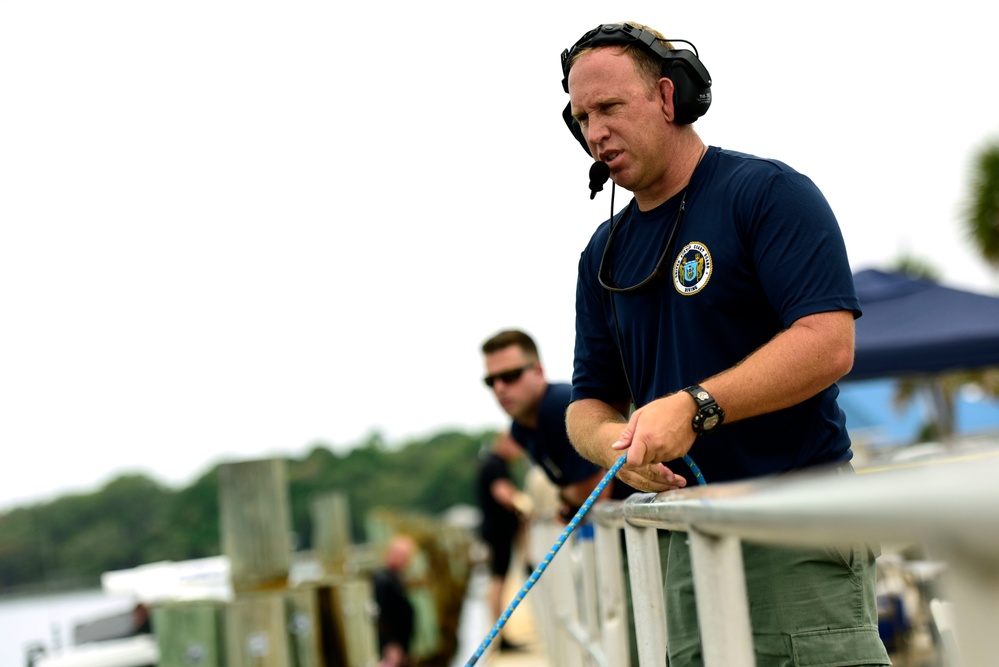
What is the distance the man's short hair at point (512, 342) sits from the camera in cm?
516

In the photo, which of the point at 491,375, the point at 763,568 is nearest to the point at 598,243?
the point at 763,568

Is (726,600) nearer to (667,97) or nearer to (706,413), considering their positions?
(706,413)

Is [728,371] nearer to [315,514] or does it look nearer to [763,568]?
[763,568]

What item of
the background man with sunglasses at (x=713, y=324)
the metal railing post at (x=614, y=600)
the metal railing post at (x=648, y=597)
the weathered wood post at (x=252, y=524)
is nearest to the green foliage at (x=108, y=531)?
the weathered wood post at (x=252, y=524)

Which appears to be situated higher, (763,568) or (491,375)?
(491,375)

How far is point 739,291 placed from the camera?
2.31m

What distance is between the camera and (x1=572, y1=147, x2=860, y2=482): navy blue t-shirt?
2.19 meters

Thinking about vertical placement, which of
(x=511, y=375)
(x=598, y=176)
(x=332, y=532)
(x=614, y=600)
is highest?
(x=598, y=176)

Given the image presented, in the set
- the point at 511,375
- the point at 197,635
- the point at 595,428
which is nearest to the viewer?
the point at 595,428

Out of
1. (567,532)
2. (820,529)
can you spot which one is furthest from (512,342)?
(820,529)

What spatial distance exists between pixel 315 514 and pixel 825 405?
17053 millimetres

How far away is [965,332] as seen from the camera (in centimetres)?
774

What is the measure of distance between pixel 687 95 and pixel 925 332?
5.87 metres

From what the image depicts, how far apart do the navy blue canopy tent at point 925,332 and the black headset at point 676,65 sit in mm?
5353
